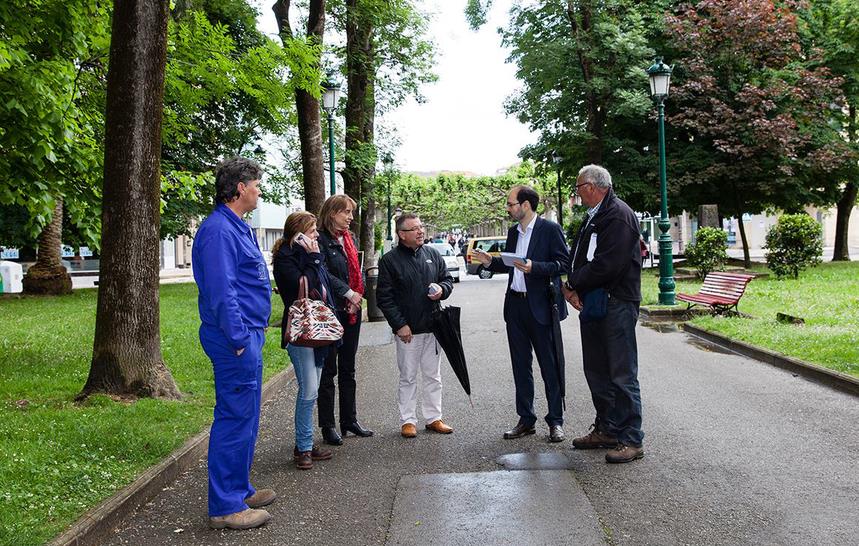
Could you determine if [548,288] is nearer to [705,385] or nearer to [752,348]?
[705,385]

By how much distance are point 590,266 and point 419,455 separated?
6.23 ft

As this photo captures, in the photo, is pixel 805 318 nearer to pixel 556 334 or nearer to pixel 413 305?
pixel 556 334

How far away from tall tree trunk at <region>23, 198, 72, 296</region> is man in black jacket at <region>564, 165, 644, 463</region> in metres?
23.3

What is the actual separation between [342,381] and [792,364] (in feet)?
19.0

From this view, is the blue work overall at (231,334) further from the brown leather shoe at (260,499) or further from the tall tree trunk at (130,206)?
the tall tree trunk at (130,206)

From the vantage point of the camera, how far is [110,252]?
25.6ft

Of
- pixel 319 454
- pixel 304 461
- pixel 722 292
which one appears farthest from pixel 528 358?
pixel 722 292

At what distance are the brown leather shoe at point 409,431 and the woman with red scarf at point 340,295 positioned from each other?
1.05ft

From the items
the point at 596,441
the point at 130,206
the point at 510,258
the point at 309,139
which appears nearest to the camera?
the point at 596,441

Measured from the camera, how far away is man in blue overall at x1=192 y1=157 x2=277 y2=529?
4484 millimetres

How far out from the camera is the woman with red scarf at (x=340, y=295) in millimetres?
6422

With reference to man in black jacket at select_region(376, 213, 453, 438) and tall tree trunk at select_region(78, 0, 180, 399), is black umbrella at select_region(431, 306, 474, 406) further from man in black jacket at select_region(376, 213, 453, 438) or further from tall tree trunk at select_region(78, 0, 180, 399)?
tall tree trunk at select_region(78, 0, 180, 399)

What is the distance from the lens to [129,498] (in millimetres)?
4930

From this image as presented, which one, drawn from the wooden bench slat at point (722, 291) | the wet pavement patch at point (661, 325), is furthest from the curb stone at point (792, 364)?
the wooden bench slat at point (722, 291)
